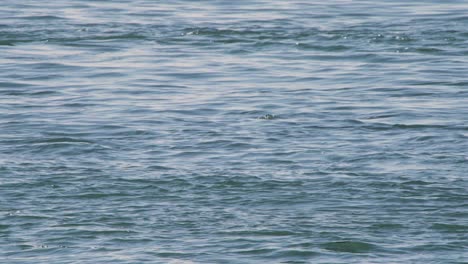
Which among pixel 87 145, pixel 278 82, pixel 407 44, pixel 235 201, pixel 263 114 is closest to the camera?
pixel 235 201

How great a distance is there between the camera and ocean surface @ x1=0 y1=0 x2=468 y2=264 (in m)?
11.9

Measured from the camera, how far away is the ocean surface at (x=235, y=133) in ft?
39.1

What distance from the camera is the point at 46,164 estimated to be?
14664 millimetres

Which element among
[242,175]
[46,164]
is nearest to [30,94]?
[46,164]

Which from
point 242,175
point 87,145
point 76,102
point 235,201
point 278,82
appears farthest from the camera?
point 278,82

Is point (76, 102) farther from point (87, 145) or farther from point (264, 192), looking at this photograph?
point (264, 192)

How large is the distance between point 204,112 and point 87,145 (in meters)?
2.42

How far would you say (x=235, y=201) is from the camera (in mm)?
13086

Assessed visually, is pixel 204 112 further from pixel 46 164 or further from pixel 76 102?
pixel 46 164

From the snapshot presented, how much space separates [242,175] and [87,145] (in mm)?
2370

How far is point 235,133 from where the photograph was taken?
53.5 feet


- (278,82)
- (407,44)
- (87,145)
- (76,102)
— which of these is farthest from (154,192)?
(407,44)

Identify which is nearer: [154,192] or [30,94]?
[154,192]

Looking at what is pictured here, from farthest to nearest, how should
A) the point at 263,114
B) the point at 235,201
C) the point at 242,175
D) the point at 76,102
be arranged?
1. the point at 76,102
2. the point at 263,114
3. the point at 242,175
4. the point at 235,201
